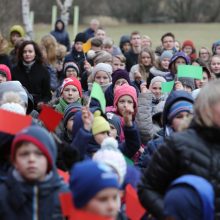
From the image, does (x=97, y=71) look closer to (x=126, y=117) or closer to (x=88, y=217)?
(x=126, y=117)

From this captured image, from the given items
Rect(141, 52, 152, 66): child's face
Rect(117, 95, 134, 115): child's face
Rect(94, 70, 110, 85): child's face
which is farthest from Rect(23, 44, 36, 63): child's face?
Rect(117, 95, 134, 115): child's face

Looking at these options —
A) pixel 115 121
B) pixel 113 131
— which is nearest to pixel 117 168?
pixel 113 131

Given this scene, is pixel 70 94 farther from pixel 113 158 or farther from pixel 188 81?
pixel 113 158

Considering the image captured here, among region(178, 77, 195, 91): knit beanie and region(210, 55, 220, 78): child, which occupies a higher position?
region(178, 77, 195, 91): knit beanie

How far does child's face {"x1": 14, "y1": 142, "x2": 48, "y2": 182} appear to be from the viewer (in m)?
4.55

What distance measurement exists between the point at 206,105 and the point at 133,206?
935mm

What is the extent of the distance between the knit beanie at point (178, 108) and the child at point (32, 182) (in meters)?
1.44

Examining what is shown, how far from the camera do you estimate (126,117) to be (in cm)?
645

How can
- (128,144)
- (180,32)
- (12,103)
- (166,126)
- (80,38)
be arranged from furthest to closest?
(180,32), (80,38), (128,144), (12,103), (166,126)

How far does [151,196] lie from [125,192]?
56 cm

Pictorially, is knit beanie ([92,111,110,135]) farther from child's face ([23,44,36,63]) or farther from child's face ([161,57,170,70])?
child's face ([161,57,170,70])

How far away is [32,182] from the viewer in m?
4.59

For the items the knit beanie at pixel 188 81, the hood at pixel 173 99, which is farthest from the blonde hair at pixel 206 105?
the knit beanie at pixel 188 81

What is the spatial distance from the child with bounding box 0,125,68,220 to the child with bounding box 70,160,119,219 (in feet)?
1.22
